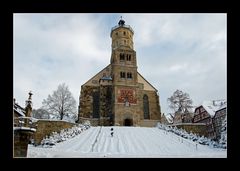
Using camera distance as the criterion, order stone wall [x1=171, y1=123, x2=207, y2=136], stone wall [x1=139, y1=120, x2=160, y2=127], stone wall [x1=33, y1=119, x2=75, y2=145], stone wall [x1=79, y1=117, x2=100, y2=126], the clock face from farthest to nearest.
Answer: stone wall [x1=139, y1=120, x2=160, y2=127], the clock face, stone wall [x1=79, y1=117, x2=100, y2=126], stone wall [x1=171, y1=123, x2=207, y2=136], stone wall [x1=33, y1=119, x2=75, y2=145]

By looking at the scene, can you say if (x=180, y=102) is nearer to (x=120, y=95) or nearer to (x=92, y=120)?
(x=120, y=95)

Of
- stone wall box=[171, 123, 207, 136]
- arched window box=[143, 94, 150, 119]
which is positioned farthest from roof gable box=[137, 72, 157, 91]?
stone wall box=[171, 123, 207, 136]

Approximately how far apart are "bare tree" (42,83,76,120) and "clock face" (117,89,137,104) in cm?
698

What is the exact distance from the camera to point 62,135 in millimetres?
19203

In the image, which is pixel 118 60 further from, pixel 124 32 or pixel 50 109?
pixel 50 109

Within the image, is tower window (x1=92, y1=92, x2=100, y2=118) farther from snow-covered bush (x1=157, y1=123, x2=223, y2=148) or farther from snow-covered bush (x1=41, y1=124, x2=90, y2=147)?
snow-covered bush (x1=157, y1=123, x2=223, y2=148)

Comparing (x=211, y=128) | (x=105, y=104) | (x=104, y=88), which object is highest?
(x=104, y=88)

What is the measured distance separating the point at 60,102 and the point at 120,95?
7.95 metres

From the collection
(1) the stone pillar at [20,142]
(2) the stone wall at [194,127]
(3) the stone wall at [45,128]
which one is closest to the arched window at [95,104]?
(3) the stone wall at [45,128]

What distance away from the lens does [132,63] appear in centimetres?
3325

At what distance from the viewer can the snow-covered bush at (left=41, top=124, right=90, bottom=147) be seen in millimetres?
17734
